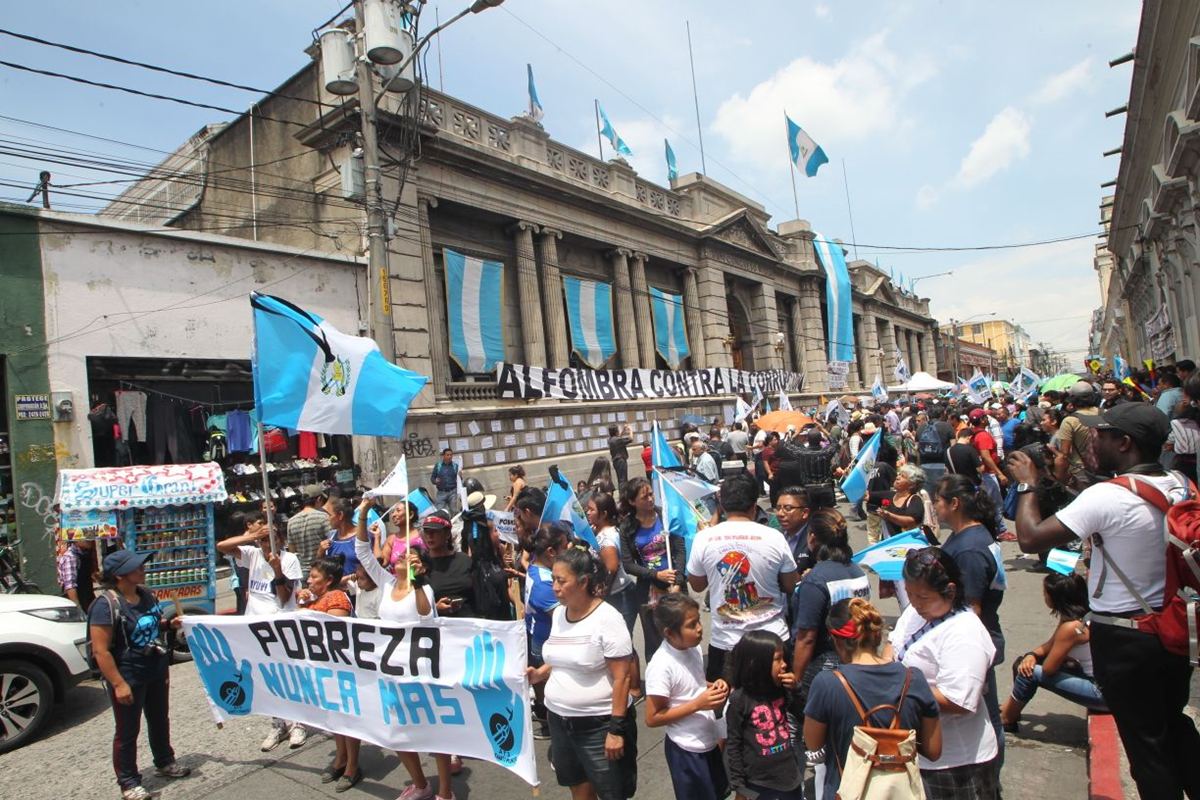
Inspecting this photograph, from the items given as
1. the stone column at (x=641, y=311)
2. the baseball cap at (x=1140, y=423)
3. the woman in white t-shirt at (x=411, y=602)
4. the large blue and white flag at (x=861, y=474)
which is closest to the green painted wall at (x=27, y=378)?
the woman in white t-shirt at (x=411, y=602)

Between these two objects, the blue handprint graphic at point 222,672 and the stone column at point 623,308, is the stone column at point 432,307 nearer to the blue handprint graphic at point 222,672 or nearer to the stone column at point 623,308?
the stone column at point 623,308

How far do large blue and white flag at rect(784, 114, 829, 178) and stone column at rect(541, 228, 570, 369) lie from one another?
16.3m

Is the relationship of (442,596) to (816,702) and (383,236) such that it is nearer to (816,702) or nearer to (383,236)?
(816,702)

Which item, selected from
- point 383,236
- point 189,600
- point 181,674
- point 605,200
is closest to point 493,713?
point 181,674

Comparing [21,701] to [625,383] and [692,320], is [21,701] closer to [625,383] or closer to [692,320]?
[625,383]

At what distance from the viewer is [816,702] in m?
2.75

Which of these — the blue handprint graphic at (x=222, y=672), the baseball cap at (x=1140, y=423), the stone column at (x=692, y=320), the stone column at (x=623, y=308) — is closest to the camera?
the baseball cap at (x=1140, y=423)

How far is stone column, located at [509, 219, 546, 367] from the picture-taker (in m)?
19.0

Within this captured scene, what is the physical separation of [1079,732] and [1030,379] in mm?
24027

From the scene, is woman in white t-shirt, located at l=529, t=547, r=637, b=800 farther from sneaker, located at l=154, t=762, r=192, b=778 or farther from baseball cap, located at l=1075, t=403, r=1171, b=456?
sneaker, located at l=154, t=762, r=192, b=778

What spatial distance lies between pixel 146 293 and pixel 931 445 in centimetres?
1294

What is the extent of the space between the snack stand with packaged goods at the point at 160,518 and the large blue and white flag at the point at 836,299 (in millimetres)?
31803

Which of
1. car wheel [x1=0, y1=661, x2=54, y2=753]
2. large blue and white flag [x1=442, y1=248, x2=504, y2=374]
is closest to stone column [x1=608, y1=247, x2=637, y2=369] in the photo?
large blue and white flag [x1=442, y1=248, x2=504, y2=374]

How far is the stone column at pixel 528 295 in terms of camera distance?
1902cm
